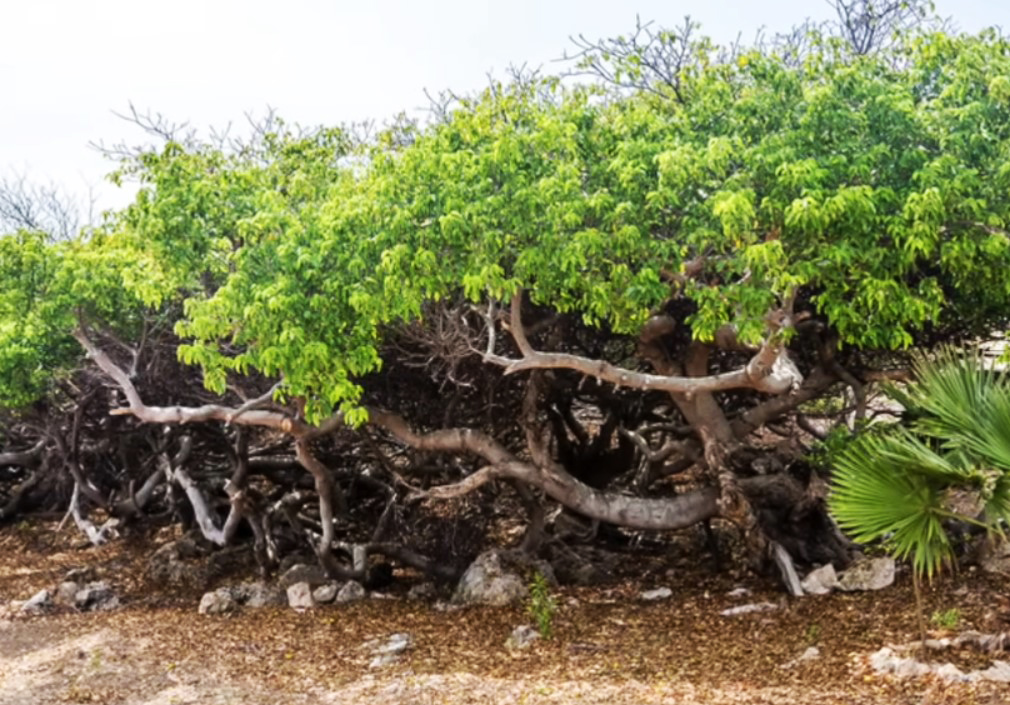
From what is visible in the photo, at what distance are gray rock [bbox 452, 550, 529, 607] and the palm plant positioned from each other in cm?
404

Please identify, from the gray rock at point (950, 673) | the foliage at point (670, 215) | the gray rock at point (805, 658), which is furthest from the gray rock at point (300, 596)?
the gray rock at point (950, 673)

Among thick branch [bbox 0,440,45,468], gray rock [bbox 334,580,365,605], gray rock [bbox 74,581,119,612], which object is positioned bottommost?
gray rock [bbox 334,580,365,605]

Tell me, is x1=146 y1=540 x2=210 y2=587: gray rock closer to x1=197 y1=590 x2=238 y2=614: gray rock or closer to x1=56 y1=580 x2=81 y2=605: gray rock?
x1=56 y1=580 x2=81 y2=605: gray rock

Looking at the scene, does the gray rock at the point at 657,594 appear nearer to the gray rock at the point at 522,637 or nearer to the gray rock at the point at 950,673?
the gray rock at the point at 522,637

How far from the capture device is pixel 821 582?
878 cm

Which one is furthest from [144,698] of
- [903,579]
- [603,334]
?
[903,579]

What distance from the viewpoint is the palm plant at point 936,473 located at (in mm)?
5750

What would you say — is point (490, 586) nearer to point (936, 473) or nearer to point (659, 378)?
point (659, 378)

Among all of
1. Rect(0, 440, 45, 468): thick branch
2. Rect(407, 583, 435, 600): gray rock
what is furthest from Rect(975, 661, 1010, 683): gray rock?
Rect(0, 440, 45, 468): thick branch

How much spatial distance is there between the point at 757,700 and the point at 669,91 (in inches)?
212

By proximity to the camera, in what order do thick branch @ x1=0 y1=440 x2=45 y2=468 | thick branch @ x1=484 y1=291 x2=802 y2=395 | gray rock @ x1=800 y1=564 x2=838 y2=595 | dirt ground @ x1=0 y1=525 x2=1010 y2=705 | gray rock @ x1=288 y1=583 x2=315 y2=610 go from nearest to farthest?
dirt ground @ x1=0 y1=525 x2=1010 y2=705, thick branch @ x1=484 y1=291 x2=802 y2=395, gray rock @ x1=800 y1=564 x2=838 y2=595, gray rock @ x1=288 y1=583 x2=315 y2=610, thick branch @ x1=0 y1=440 x2=45 y2=468

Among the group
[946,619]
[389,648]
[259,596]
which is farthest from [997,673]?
[259,596]

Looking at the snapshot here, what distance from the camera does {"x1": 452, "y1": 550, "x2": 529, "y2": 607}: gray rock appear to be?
956 cm

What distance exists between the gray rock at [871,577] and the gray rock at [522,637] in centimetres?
284
